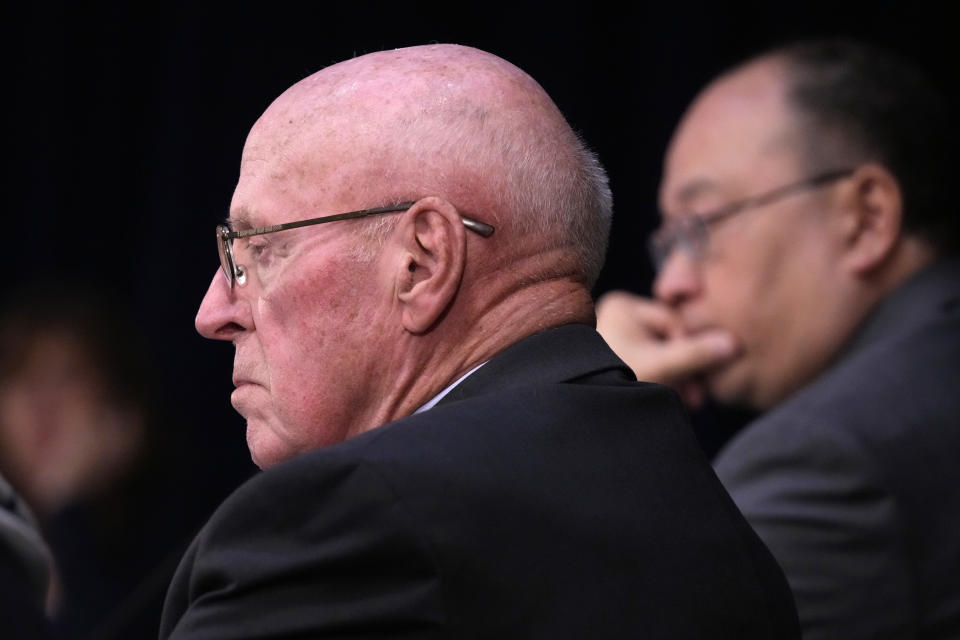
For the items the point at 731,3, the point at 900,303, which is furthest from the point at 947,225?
the point at 731,3

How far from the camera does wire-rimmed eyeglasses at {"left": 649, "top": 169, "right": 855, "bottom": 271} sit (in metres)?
2.14

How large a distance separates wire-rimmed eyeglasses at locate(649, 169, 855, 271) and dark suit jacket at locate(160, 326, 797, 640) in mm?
1091

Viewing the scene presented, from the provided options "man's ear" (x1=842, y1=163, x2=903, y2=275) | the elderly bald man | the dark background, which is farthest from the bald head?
the dark background

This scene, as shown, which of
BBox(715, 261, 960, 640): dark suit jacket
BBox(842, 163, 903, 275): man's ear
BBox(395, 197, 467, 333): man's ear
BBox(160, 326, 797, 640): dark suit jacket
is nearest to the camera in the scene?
BBox(160, 326, 797, 640): dark suit jacket

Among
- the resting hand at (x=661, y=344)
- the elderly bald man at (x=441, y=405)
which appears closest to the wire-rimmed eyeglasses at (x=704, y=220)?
the resting hand at (x=661, y=344)

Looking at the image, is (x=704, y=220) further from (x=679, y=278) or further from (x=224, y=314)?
(x=224, y=314)

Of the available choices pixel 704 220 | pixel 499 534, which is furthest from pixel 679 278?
pixel 499 534

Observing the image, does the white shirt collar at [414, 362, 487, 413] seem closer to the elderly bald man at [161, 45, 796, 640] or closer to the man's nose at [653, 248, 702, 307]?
the elderly bald man at [161, 45, 796, 640]

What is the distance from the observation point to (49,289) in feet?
9.71

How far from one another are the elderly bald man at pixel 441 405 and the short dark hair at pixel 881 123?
971 mm

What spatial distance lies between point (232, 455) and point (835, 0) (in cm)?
159

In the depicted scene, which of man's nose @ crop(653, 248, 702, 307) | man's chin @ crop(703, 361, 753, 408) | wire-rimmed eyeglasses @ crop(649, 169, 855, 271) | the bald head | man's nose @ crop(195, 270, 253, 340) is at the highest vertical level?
the bald head

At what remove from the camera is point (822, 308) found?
2109 millimetres

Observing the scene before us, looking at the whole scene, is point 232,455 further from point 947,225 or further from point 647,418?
point 647,418
